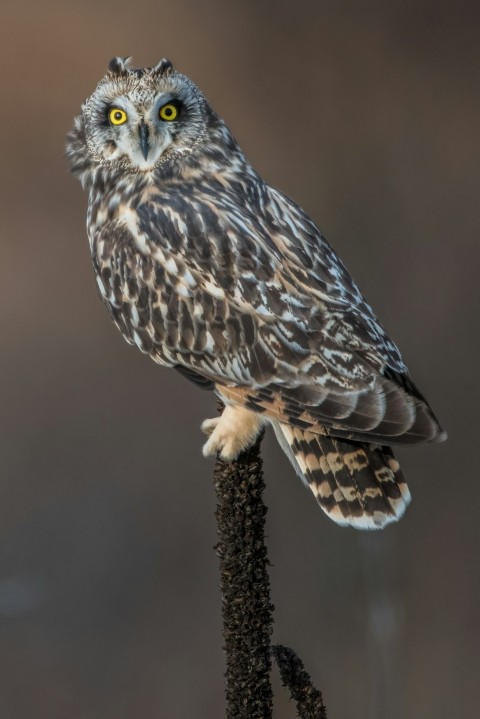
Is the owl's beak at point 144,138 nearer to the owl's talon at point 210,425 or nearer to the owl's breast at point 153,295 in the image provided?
the owl's breast at point 153,295

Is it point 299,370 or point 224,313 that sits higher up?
point 224,313

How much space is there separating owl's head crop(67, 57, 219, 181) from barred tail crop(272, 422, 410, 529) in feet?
1.64

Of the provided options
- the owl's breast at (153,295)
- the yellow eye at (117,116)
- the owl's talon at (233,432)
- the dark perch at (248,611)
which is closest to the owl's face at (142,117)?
the yellow eye at (117,116)

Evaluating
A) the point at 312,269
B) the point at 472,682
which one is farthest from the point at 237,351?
the point at 472,682

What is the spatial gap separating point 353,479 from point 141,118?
65 centimetres

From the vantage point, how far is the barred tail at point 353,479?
1.62 m

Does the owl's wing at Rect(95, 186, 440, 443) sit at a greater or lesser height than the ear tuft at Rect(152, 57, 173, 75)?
lesser

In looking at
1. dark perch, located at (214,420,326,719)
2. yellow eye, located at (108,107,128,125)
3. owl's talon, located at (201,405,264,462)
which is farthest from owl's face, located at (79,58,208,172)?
dark perch, located at (214,420,326,719)

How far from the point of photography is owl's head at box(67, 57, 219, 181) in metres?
1.60

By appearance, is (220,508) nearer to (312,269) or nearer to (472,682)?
(312,269)

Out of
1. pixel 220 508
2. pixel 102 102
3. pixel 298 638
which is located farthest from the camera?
pixel 298 638

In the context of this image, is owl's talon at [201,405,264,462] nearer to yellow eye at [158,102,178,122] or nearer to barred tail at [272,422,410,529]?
barred tail at [272,422,410,529]

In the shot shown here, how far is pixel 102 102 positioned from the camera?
5.40 ft

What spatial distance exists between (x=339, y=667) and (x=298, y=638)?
0.45 feet
